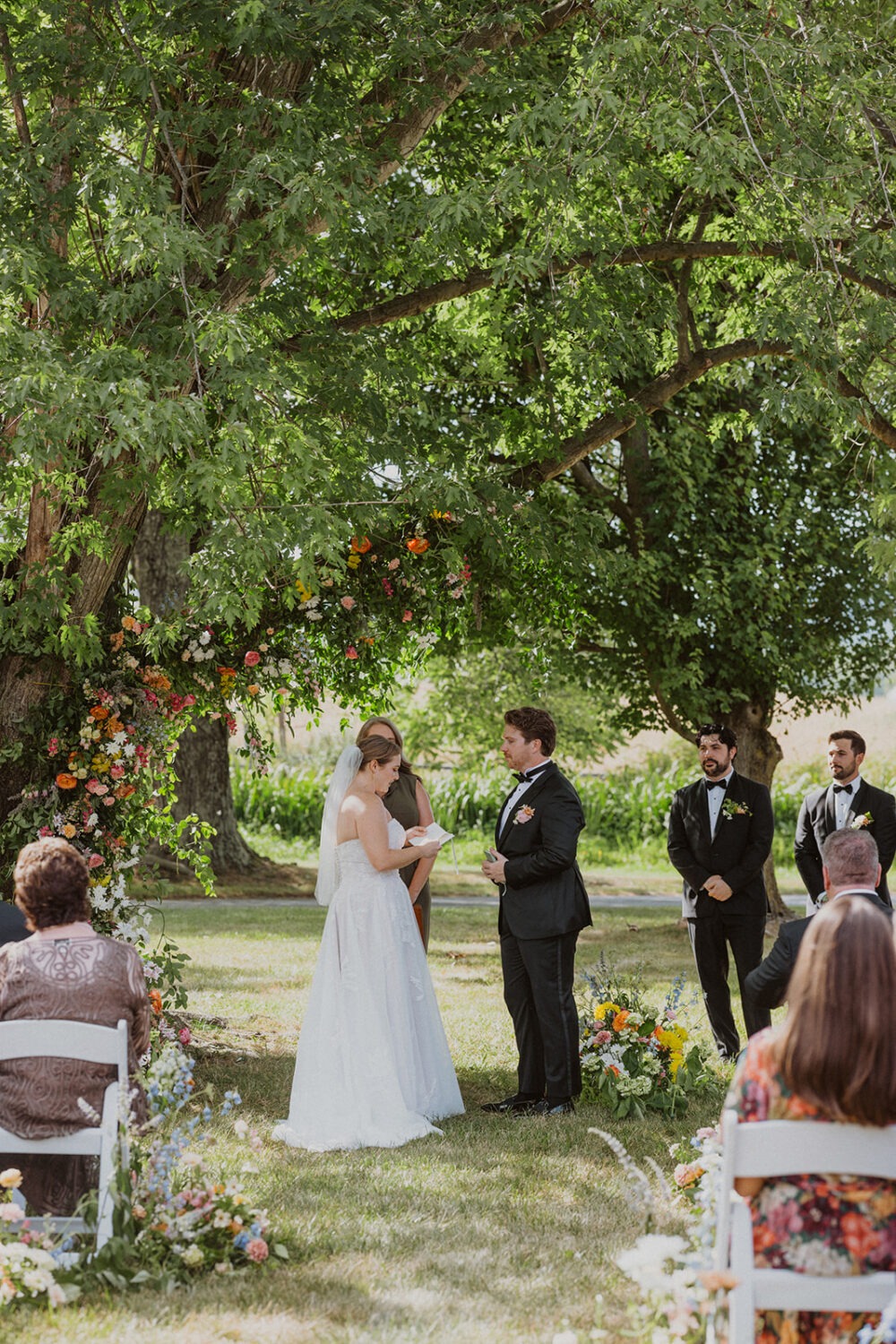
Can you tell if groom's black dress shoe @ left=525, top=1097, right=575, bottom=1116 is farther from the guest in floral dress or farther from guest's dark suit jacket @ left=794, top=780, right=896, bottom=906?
the guest in floral dress

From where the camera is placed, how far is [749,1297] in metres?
3.19

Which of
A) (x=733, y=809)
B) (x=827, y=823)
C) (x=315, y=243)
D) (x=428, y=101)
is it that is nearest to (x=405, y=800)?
(x=733, y=809)

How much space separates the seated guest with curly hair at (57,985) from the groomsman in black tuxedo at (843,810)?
490 cm

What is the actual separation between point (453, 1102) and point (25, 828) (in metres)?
2.90

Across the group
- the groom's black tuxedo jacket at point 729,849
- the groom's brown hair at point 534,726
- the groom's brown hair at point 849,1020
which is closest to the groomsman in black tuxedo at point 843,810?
the groom's black tuxedo jacket at point 729,849

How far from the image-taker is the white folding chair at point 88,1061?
14.3ft

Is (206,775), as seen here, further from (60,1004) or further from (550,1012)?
(60,1004)

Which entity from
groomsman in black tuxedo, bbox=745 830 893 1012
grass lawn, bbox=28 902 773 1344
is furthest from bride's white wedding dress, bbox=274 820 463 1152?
groomsman in black tuxedo, bbox=745 830 893 1012

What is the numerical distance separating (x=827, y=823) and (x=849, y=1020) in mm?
5536

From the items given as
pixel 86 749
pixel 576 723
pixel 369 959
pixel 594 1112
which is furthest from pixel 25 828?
pixel 576 723

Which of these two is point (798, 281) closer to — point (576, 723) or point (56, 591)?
point (56, 591)

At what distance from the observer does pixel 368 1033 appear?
23.1 ft

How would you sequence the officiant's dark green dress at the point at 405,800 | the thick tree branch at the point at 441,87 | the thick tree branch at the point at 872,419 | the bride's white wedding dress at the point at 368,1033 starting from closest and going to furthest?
the bride's white wedding dress at the point at 368,1033 → the thick tree branch at the point at 441,87 → the officiant's dark green dress at the point at 405,800 → the thick tree branch at the point at 872,419

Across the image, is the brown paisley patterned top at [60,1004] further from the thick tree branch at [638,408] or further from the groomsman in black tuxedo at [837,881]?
the thick tree branch at [638,408]
